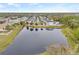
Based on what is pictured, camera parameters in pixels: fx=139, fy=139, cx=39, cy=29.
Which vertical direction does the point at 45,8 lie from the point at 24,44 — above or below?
above

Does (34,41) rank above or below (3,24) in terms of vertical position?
below

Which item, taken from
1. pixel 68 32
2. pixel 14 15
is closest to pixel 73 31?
pixel 68 32

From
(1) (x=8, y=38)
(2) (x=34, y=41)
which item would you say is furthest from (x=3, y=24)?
(2) (x=34, y=41)

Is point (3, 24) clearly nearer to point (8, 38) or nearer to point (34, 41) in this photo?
point (8, 38)

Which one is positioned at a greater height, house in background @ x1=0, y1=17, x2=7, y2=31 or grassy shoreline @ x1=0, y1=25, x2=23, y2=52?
house in background @ x1=0, y1=17, x2=7, y2=31

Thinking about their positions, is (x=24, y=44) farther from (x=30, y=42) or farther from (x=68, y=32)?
(x=68, y=32)

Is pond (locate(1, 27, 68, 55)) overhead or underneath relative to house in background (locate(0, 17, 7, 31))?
underneath
